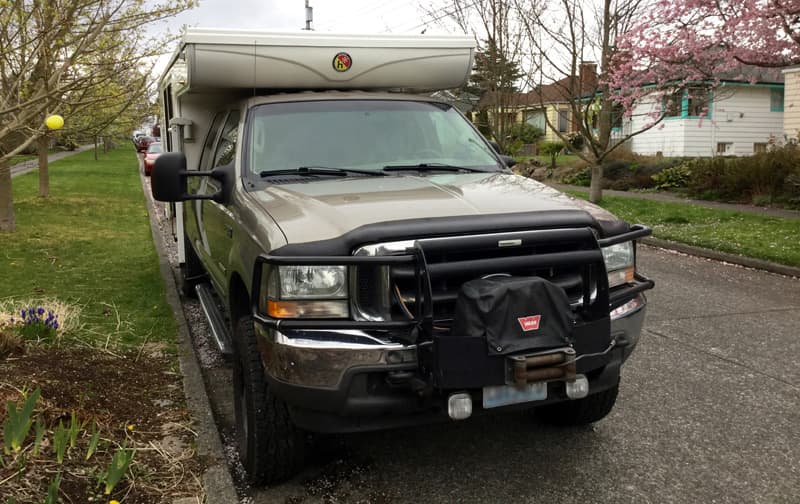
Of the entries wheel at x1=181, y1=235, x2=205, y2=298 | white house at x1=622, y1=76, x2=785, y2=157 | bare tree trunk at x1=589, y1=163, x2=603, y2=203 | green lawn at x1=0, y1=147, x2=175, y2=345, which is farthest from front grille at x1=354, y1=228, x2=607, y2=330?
white house at x1=622, y1=76, x2=785, y2=157

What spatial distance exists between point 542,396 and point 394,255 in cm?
92

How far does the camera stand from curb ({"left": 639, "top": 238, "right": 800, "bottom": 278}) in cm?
916

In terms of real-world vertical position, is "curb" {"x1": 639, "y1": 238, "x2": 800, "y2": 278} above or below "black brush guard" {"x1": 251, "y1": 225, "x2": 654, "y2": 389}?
below

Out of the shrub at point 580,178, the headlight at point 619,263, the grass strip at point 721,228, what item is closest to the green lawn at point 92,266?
the headlight at point 619,263

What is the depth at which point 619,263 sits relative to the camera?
3727 millimetres

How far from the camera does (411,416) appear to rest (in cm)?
325

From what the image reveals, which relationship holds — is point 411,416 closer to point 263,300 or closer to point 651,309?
point 263,300

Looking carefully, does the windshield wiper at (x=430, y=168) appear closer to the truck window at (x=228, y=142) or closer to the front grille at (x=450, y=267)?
the truck window at (x=228, y=142)

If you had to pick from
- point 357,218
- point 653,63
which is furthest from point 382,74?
point 653,63

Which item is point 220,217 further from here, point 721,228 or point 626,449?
point 721,228

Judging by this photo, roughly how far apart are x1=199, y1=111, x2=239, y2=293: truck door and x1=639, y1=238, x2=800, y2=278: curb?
711 centimetres

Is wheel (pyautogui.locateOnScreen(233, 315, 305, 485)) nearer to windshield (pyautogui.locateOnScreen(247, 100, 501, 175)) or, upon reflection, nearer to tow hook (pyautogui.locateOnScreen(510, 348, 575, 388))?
tow hook (pyautogui.locateOnScreen(510, 348, 575, 388))

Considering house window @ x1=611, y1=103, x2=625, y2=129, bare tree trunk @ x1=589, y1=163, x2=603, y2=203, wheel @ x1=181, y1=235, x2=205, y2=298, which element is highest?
house window @ x1=611, y1=103, x2=625, y2=129

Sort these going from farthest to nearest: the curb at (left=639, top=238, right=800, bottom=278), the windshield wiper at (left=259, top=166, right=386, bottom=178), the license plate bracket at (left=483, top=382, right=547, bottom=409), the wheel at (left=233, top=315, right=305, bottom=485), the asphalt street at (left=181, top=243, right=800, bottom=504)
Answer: the curb at (left=639, top=238, right=800, bottom=278)
the windshield wiper at (left=259, top=166, right=386, bottom=178)
the asphalt street at (left=181, top=243, right=800, bottom=504)
the wheel at (left=233, top=315, right=305, bottom=485)
the license plate bracket at (left=483, top=382, right=547, bottom=409)
